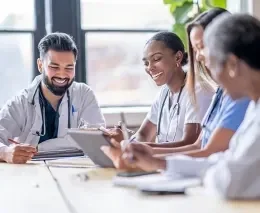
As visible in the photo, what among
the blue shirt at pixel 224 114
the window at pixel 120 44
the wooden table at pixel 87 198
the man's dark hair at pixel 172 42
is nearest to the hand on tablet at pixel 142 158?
the wooden table at pixel 87 198

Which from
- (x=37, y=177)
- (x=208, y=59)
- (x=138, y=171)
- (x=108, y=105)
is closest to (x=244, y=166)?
(x=208, y=59)

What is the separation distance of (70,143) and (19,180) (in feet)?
2.39

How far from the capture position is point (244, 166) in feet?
3.93

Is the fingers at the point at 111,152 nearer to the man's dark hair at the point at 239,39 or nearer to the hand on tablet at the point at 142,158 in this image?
the hand on tablet at the point at 142,158

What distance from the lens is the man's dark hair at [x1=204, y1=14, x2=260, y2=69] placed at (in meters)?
1.29

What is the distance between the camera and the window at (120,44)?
3.62 metres

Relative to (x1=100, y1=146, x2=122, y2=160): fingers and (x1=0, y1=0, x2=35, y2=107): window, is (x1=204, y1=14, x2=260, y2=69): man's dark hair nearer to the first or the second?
(x1=100, y1=146, x2=122, y2=160): fingers

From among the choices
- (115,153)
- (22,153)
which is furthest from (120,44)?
(115,153)

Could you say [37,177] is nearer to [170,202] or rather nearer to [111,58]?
[170,202]

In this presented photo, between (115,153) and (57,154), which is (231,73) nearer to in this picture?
(115,153)

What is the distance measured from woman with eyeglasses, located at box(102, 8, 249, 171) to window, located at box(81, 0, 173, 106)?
4.57ft

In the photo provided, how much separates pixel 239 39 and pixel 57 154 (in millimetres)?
1231

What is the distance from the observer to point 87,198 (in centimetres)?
134

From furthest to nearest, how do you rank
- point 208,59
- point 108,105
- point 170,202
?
point 108,105 → point 208,59 → point 170,202
